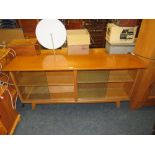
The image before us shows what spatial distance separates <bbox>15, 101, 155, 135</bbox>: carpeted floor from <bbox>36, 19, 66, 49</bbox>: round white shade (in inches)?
34.0

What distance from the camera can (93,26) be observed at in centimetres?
334

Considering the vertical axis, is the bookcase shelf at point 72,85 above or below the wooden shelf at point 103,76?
below

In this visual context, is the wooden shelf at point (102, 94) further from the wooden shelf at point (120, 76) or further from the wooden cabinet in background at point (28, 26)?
the wooden cabinet in background at point (28, 26)

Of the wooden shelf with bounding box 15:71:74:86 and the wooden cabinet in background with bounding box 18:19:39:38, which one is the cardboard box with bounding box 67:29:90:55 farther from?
the wooden cabinet in background with bounding box 18:19:39:38

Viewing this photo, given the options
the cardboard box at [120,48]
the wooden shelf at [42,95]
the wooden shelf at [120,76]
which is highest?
the cardboard box at [120,48]

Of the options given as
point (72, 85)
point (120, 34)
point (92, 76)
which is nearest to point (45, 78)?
point (72, 85)

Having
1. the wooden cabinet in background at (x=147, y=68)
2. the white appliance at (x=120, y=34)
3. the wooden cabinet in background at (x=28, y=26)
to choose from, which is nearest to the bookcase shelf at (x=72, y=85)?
the wooden cabinet in background at (x=147, y=68)

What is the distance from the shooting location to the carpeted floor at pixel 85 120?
164cm

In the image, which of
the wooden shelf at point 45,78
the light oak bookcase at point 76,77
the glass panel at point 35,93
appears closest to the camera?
the light oak bookcase at point 76,77

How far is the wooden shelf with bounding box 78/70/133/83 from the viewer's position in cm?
170

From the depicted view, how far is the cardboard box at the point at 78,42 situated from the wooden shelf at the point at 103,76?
0.89ft

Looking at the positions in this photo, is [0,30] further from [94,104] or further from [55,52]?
[94,104]

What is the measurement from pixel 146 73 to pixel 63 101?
1045mm
